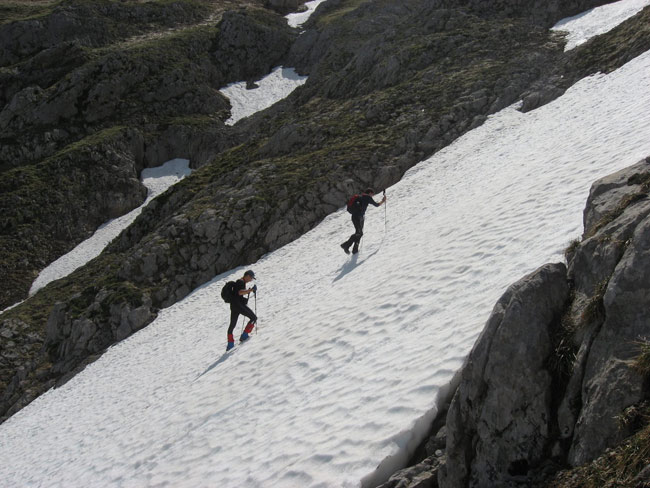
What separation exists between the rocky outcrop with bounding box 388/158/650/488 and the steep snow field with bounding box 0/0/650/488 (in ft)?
4.38

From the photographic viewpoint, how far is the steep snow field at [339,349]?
7.92 m

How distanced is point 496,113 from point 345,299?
71.5 feet

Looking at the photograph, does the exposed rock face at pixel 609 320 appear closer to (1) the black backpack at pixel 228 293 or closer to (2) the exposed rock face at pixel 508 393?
(2) the exposed rock face at pixel 508 393

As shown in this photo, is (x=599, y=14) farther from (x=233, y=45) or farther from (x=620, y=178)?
(x=233, y=45)

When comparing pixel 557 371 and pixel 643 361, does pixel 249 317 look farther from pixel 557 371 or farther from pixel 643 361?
pixel 643 361

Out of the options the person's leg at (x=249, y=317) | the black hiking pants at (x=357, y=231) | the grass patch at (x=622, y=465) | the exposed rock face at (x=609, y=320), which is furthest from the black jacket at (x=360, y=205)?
Result: the grass patch at (x=622, y=465)

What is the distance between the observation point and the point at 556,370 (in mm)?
5594

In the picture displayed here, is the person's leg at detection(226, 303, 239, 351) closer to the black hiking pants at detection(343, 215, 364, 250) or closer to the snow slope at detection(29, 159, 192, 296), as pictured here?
the black hiking pants at detection(343, 215, 364, 250)

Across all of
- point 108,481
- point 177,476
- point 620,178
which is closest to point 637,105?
point 620,178

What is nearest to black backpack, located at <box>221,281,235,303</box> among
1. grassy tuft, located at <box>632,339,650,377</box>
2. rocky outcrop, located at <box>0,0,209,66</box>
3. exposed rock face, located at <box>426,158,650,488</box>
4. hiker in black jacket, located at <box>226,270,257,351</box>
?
hiker in black jacket, located at <box>226,270,257,351</box>

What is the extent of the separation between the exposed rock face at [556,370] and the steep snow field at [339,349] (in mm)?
1397

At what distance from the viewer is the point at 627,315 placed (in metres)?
5.24

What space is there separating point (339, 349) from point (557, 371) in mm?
5741

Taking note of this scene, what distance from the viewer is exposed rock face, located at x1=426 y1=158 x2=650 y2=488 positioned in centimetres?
491
